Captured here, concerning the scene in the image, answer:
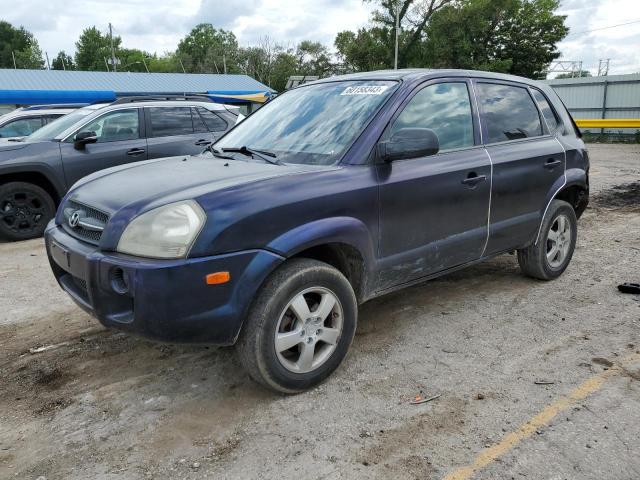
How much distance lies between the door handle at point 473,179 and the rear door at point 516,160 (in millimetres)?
182

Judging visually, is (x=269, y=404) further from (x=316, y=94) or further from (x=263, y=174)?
(x=316, y=94)

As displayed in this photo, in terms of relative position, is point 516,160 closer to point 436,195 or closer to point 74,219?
point 436,195

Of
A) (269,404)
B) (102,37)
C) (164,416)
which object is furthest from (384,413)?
(102,37)

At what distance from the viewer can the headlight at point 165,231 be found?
8.36 feet

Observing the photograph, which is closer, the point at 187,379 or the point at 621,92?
the point at 187,379

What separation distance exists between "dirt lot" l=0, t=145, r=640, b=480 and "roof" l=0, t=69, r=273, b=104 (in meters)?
20.1

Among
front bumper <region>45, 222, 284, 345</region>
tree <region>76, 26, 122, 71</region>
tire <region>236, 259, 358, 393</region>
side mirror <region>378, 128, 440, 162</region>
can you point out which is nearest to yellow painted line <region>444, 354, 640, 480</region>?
tire <region>236, 259, 358, 393</region>

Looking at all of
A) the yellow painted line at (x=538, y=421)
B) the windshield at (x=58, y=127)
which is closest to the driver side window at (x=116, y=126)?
the windshield at (x=58, y=127)

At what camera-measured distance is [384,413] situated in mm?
2828

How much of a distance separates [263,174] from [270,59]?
2686 inches

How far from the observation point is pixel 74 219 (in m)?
3.06

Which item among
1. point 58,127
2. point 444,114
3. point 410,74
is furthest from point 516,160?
point 58,127

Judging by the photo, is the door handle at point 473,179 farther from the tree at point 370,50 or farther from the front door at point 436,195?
the tree at point 370,50

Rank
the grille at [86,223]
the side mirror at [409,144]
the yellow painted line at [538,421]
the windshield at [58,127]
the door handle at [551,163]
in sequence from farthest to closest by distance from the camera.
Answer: the windshield at [58,127]
the door handle at [551,163]
the side mirror at [409,144]
the grille at [86,223]
the yellow painted line at [538,421]
